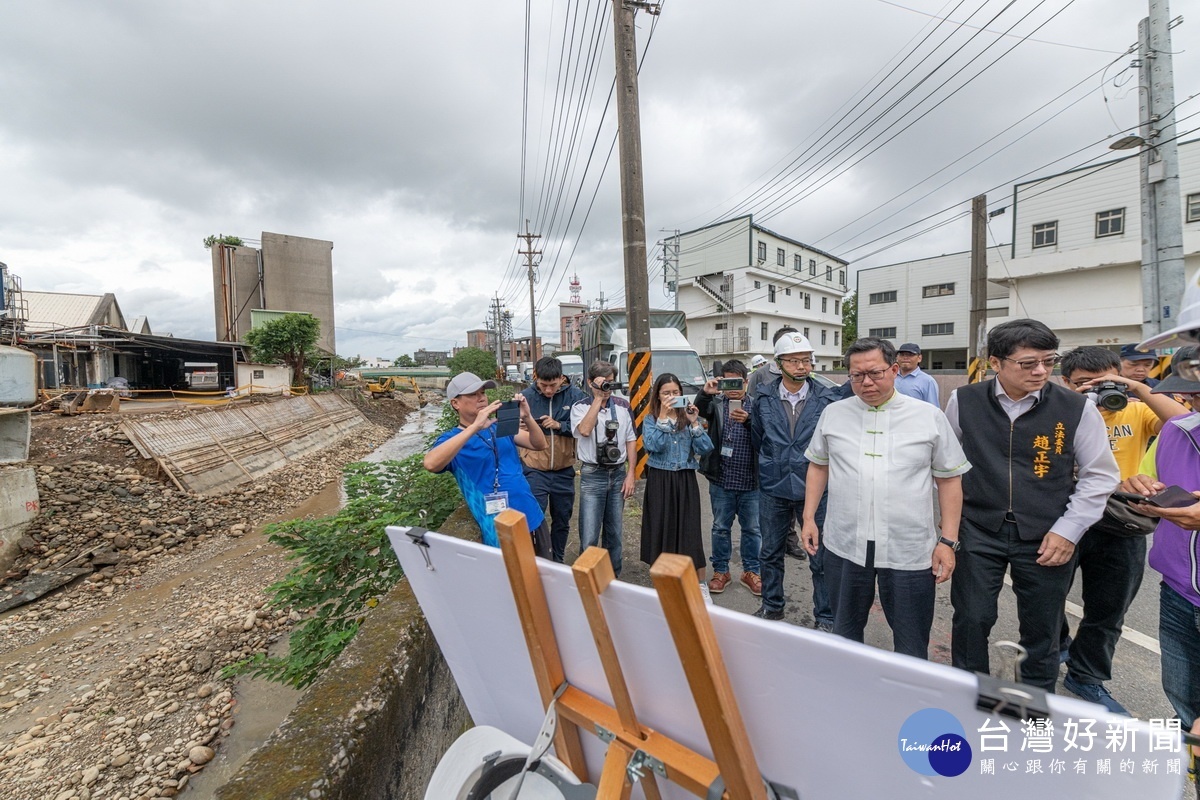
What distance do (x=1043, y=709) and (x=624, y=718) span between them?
729 mm

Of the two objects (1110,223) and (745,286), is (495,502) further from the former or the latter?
(745,286)

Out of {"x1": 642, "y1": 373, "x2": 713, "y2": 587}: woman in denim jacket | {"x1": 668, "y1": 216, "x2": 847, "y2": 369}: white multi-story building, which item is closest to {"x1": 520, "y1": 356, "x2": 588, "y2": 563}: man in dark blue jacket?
{"x1": 642, "y1": 373, "x2": 713, "y2": 587}: woman in denim jacket

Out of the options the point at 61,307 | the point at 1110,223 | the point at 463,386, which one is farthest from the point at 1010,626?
the point at 61,307

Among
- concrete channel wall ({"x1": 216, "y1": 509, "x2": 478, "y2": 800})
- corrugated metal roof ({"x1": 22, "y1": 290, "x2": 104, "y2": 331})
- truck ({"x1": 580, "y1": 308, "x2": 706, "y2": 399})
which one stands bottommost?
concrete channel wall ({"x1": 216, "y1": 509, "x2": 478, "y2": 800})

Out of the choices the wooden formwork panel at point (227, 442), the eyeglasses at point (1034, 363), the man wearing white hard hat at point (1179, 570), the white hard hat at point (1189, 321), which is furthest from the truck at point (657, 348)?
the wooden formwork panel at point (227, 442)

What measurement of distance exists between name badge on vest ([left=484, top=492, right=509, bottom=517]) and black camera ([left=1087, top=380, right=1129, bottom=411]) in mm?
3230

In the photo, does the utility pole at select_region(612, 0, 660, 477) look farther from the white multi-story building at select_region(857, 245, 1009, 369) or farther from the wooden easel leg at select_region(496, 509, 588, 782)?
the white multi-story building at select_region(857, 245, 1009, 369)

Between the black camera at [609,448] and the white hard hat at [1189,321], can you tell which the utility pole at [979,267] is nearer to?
the black camera at [609,448]

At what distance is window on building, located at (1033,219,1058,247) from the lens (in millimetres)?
19634

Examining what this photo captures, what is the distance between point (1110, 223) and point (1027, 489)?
24.7m

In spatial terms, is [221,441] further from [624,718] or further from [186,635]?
[624,718]

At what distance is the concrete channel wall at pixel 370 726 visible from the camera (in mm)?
1334

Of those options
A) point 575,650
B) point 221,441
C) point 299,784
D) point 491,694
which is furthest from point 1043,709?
point 221,441

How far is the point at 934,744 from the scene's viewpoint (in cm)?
80
